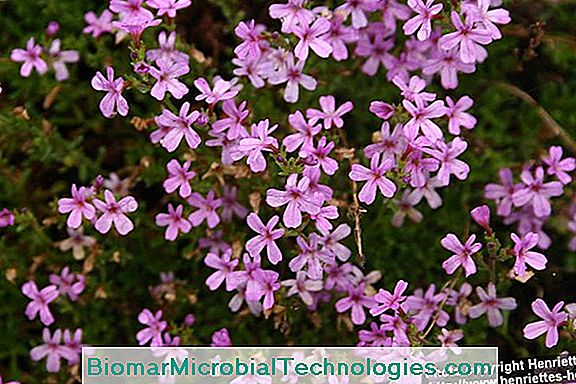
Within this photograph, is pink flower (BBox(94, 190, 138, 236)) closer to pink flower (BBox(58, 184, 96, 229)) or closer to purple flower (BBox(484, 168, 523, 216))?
pink flower (BBox(58, 184, 96, 229))

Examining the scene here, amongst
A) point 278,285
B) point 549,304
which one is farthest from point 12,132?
point 549,304

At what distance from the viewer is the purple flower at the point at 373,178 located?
237 cm

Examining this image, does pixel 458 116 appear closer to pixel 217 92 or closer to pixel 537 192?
pixel 537 192

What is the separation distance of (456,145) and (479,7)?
39 cm

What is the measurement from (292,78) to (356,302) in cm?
71

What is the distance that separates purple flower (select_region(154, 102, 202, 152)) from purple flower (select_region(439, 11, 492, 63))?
72cm

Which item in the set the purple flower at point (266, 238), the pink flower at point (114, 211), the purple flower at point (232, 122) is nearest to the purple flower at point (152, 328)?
the pink flower at point (114, 211)

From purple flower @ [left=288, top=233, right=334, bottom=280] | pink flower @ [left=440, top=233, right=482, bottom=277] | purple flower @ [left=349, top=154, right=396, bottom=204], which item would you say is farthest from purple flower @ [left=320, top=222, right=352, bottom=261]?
pink flower @ [left=440, top=233, right=482, bottom=277]

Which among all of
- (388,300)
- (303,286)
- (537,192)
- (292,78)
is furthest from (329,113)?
(537,192)

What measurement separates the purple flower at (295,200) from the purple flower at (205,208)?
475 millimetres

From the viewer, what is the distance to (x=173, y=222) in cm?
283

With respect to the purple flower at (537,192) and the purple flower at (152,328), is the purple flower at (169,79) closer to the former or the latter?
the purple flower at (152,328)

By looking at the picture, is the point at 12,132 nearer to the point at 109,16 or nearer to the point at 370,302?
the point at 109,16

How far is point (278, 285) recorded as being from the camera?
2.52 meters
